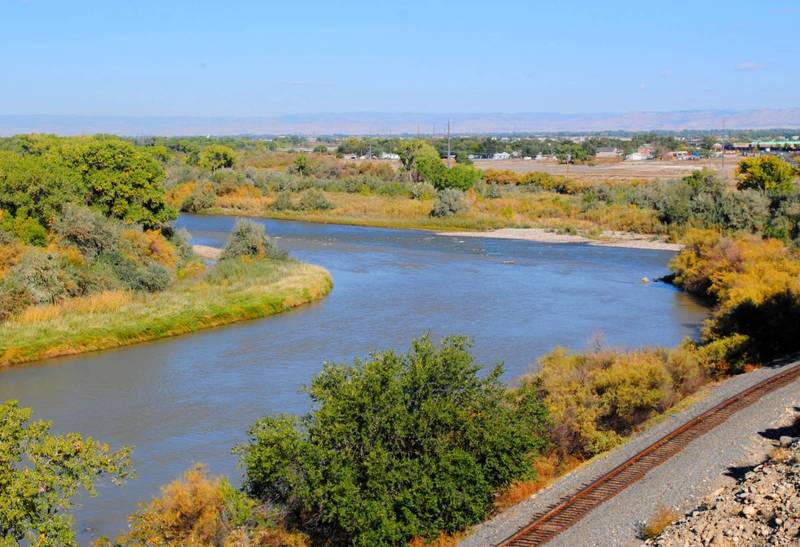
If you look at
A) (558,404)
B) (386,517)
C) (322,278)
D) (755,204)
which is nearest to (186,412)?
(558,404)

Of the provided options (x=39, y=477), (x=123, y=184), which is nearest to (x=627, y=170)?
(x=123, y=184)

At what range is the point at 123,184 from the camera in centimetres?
4209

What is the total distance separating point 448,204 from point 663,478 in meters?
54.7

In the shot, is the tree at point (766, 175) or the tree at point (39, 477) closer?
the tree at point (39, 477)

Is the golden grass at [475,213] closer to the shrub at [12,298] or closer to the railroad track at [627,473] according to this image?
the shrub at [12,298]

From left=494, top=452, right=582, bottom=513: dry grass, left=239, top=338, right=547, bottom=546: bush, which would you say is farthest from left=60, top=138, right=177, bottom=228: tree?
left=239, top=338, right=547, bottom=546: bush

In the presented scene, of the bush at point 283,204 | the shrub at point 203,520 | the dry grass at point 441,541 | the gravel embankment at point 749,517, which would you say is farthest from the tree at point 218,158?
the gravel embankment at point 749,517

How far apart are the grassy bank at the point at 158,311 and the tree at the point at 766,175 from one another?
35647mm

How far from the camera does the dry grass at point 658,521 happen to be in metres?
11.7

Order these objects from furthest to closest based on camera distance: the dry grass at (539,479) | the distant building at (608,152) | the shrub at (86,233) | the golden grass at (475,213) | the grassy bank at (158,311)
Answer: the distant building at (608,152) → the golden grass at (475,213) → the shrub at (86,233) → the grassy bank at (158,311) → the dry grass at (539,479)

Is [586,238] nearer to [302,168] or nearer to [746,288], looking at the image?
[746,288]

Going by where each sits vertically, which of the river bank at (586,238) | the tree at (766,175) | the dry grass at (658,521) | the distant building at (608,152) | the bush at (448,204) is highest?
the tree at (766,175)

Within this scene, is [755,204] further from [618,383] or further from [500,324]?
[618,383]

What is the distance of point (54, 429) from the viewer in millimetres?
20844
